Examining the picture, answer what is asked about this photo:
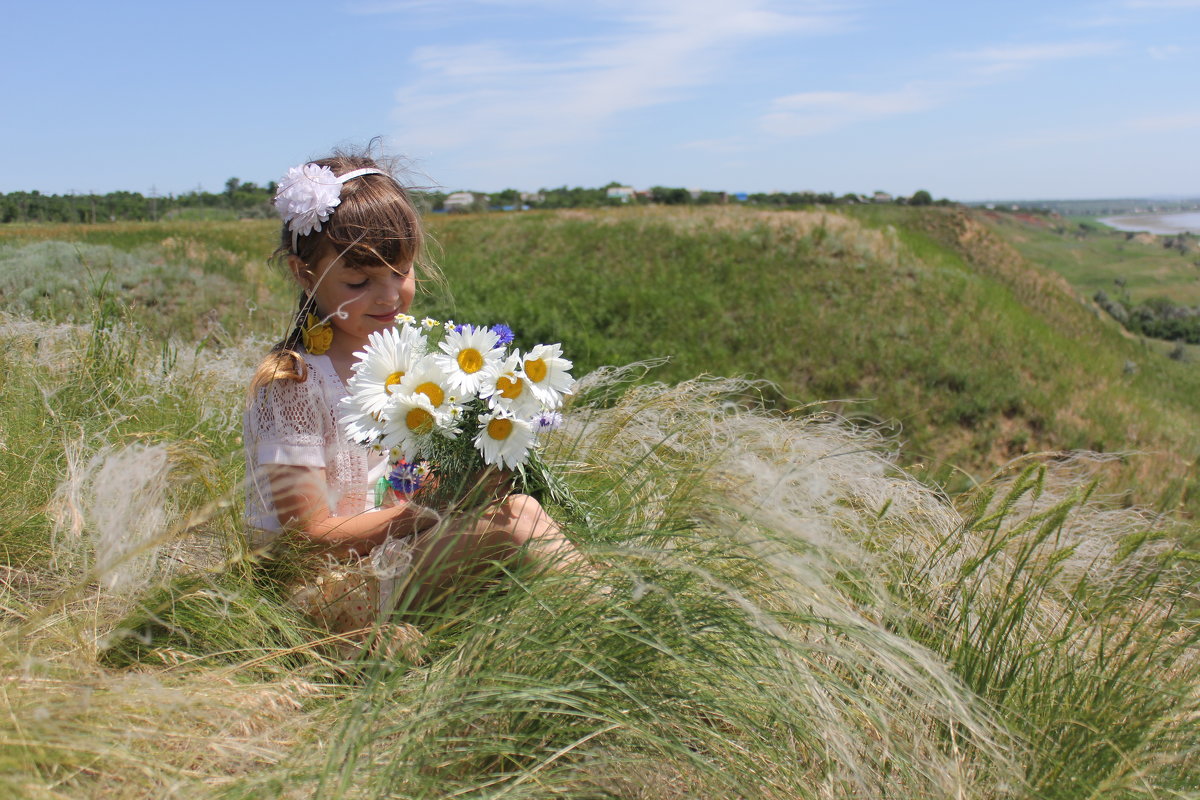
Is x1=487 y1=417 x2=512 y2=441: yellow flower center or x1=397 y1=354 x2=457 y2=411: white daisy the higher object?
x1=397 y1=354 x2=457 y2=411: white daisy

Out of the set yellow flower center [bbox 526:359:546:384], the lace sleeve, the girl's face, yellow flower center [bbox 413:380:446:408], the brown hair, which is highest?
the brown hair

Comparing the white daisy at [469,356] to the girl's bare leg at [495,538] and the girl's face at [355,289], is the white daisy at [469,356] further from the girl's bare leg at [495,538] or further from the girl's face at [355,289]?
the girl's face at [355,289]

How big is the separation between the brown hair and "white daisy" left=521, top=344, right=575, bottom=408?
0.64 metres

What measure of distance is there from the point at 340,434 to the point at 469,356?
654 mm

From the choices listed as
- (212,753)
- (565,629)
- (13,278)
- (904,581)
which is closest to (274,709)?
(212,753)

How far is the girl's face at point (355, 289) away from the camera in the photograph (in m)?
2.34

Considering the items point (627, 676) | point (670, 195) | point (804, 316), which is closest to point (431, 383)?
point (627, 676)

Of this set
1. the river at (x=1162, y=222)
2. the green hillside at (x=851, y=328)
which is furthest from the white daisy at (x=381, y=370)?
the river at (x=1162, y=222)

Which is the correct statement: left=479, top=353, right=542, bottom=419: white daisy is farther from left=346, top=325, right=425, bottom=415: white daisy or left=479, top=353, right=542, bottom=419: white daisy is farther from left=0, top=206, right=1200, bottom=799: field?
left=0, top=206, right=1200, bottom=799: field

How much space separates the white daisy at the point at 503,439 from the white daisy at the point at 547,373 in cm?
8

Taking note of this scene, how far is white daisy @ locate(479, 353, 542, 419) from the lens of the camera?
1858mm

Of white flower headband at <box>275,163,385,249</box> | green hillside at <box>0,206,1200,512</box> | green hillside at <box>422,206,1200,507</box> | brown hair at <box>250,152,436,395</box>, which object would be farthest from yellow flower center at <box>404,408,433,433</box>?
green hillside at <box>422,206,1200,507</box>

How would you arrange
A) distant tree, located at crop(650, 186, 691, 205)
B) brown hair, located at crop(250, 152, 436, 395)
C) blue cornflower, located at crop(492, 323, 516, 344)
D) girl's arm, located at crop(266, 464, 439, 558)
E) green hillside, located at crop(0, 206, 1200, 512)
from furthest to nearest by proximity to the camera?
distant tree, located at crop(650, 186, 691, 205) < green hillside, located at crop(0, 206, 1200, 512) < brown hair, located at crop(250, 152, 436, 395) < girl's arm, located at crop(266, 464, 439, 558) < blue cornflower, located at crop(492, 323, 516, 344)

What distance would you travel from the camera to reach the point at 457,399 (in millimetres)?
1868
